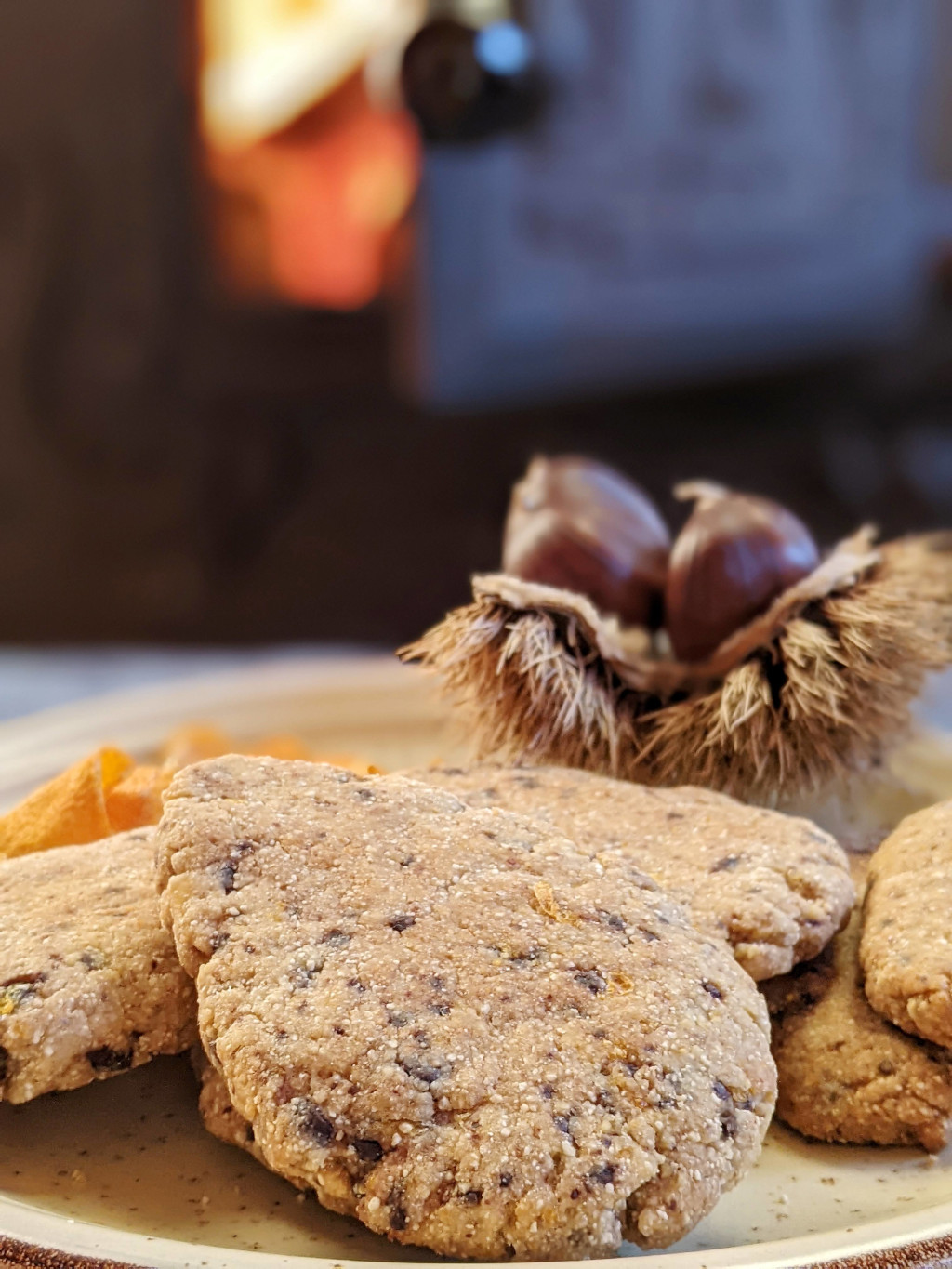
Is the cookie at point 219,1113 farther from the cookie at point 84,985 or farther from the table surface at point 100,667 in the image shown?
the table surface at point 100,667

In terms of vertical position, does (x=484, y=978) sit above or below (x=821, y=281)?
below

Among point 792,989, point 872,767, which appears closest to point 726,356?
point 872,767

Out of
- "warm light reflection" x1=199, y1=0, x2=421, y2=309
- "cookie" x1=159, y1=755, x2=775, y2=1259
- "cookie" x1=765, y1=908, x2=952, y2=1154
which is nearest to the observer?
"cookie" x1=159, y1=755, x2=775, y2=1259

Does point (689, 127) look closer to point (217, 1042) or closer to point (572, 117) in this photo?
point (572, 117)

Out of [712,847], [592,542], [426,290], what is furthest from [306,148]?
[712,847]

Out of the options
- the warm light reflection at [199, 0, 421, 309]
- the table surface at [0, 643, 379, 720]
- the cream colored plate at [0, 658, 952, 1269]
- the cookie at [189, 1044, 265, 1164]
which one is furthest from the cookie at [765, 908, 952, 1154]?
the warm light reflection at [199, 0, 421, 309]

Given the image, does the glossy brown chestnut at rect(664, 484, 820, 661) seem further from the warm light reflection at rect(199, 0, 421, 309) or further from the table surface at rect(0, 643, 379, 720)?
the warm light reflection at rect(199, 0, 421, 309)
